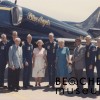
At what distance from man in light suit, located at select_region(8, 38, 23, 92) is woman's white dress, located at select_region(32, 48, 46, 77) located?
0.67 meters

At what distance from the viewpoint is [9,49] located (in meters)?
8.05

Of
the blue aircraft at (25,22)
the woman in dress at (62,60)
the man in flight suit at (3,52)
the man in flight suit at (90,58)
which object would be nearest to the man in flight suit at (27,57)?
the man in flight suit at (3,52)

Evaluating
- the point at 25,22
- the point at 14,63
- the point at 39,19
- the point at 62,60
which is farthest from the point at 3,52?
the point at 39,19

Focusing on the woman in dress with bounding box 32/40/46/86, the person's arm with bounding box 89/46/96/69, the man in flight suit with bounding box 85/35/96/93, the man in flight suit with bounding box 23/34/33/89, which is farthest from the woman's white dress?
the person's arm with bounding box 89/46/96/69

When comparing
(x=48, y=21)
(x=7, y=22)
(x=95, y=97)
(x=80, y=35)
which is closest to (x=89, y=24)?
(x=80, y=35)

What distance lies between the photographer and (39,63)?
8.68 metres

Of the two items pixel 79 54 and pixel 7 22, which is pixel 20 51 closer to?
pixel 79 54

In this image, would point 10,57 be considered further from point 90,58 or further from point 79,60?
point 90,58

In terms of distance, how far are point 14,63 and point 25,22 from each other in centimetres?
420

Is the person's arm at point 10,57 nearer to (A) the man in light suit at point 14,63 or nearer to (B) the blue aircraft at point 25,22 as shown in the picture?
(A) the man in light suit at point 14,63

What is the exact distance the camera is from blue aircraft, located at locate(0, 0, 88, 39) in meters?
11.4

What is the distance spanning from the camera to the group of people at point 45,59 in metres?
7.93

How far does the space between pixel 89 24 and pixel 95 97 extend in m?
11.0

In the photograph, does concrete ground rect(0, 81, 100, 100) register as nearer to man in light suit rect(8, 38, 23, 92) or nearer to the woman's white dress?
man in light suit rect(8, 38, 23, 92)
